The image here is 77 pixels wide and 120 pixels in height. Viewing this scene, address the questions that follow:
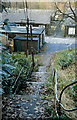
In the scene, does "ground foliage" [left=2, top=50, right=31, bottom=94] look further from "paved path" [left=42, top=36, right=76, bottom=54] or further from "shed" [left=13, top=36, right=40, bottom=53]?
"paved path" [left=42, top=36, right=76, bottom=54]

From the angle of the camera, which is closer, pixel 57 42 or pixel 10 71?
pixel 10 71

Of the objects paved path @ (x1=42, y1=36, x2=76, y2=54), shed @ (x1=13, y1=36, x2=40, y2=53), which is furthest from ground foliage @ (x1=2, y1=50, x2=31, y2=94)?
paved path @ (x1=42, y1=36, x2=76, y2=54)

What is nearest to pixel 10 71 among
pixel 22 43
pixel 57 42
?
pixel 22 43

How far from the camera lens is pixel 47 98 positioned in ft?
9.02

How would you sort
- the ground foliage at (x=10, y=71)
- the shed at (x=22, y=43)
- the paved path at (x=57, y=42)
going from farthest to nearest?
the paved path at (x=57, y=42) → the shed at (x=22, y=43) → the ground foliage at (x=10, y=71)

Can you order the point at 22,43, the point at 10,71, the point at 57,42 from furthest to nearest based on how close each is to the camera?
the point at 57,42
the point at 22,43
the point at 10,71

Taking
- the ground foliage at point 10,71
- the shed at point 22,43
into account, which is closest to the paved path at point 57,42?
the shed at point 22,43

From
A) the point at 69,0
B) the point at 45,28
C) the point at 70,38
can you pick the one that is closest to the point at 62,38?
the point at 70,38

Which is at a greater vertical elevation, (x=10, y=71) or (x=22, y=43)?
(x=10, y=71)

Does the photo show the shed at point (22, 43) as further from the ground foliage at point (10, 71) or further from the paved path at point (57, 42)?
the ground foliage at point (10, 71)

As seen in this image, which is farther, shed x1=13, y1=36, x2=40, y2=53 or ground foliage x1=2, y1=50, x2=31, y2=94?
shed x1=13, y1=36, x2=40, y2=53

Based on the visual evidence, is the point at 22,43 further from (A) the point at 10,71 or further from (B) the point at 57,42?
(A) the point at 10,71

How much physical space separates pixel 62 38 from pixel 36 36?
2.80m

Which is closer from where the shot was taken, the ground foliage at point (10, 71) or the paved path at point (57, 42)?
the ground foliage at point (10, 71)
